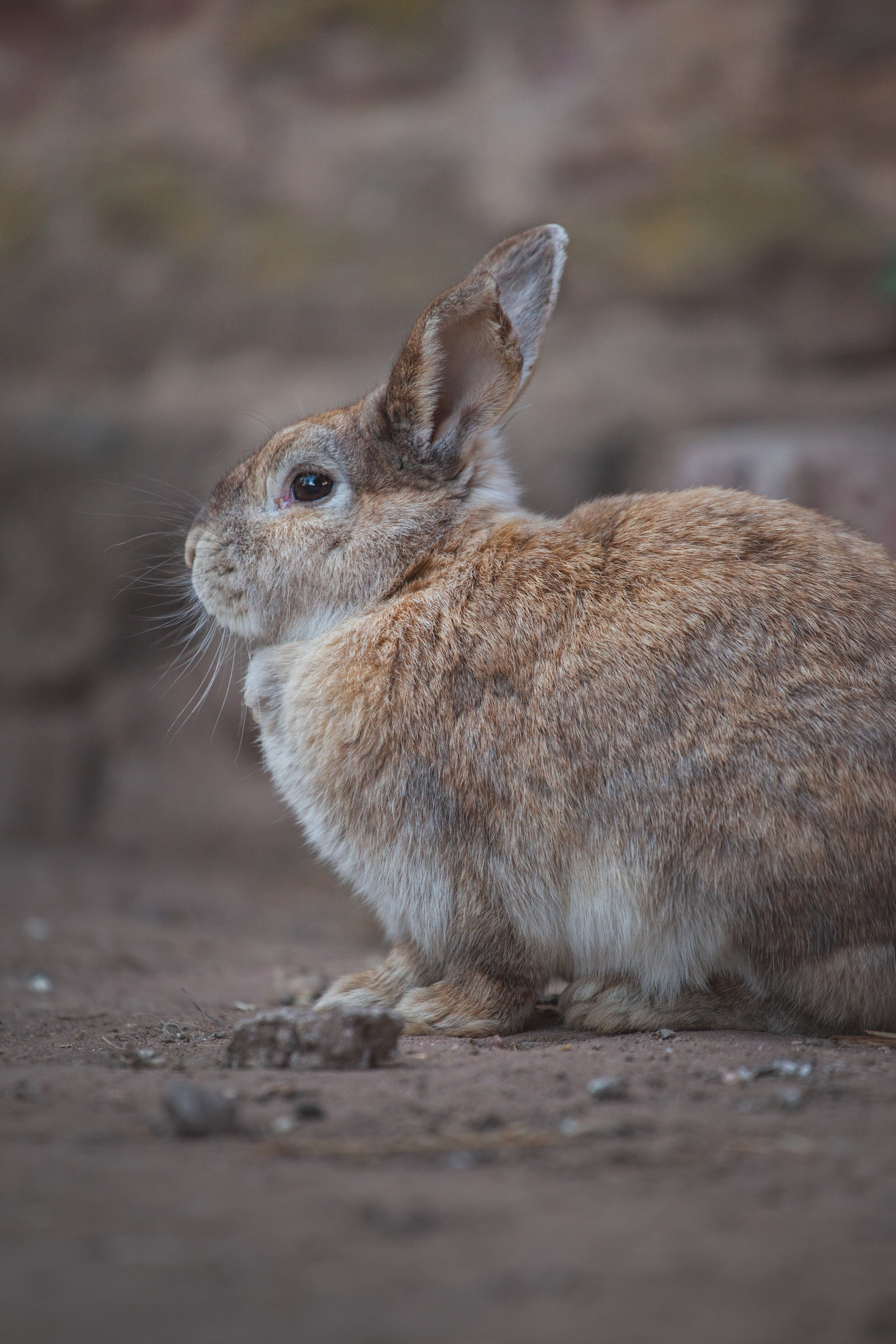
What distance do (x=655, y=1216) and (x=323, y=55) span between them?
7224 millimetres

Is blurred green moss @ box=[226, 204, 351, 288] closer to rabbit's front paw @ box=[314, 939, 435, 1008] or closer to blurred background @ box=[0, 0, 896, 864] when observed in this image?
blurred background @ box=[0, 0, 896, 864]

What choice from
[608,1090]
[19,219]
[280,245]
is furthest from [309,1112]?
[19,219]

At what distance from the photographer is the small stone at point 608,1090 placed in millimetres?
2562

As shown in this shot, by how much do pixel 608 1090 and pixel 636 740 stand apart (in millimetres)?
1007

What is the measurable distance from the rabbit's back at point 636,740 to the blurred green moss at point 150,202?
4749mm

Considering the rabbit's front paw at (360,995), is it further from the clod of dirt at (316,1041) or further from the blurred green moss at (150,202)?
the blurred green moss at (150,202)

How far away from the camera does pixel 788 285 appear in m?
7.02

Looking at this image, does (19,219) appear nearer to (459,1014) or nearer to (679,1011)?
(459,1014)

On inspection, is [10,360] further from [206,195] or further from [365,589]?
[365,589]

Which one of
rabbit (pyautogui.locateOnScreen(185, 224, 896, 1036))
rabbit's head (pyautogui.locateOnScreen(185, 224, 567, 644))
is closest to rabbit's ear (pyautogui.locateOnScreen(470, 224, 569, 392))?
rabbit's head (pyautogui.locateOnScreen(185, 224, 567, 644))

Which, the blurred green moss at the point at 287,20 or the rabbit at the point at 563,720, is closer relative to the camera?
the rabbit at the point at 563,720

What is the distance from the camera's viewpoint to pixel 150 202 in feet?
25.2

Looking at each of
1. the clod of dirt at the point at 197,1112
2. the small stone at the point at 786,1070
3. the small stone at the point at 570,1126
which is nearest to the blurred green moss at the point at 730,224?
the small stone at the point at 786,1070

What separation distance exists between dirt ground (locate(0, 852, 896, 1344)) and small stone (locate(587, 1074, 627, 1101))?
5cm
